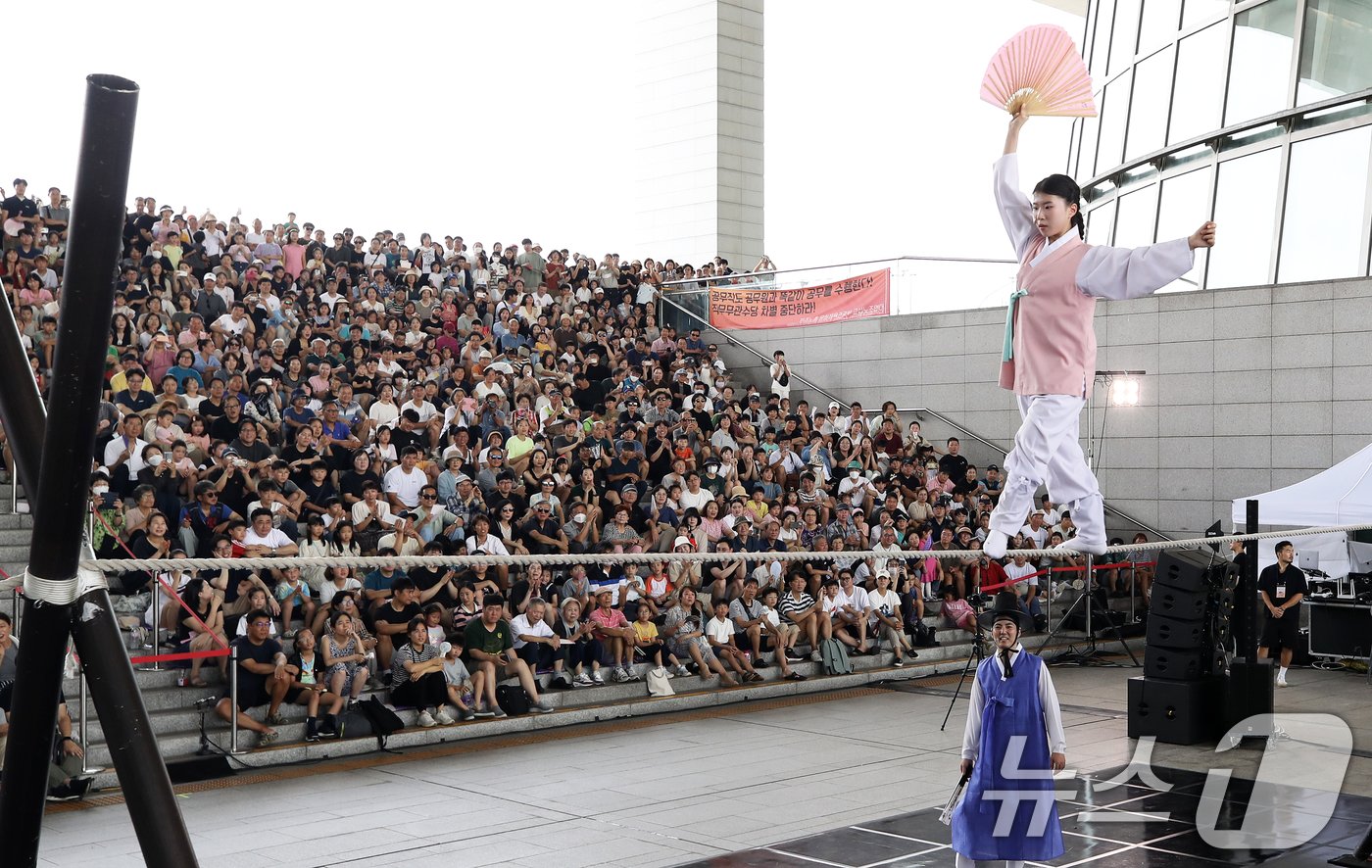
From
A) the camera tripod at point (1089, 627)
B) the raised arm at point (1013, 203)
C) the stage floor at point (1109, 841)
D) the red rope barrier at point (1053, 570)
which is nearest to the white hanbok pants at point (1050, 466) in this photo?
the raised arm at point (1013, 203)

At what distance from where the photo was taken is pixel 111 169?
107 centimetres

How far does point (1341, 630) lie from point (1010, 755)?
996cm

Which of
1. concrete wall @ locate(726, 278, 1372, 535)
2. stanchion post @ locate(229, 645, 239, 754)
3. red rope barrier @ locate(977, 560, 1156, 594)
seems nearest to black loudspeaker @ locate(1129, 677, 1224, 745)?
red rope barrier @ locate(977, 560, 1156, 594)

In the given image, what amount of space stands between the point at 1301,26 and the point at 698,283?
8939mm

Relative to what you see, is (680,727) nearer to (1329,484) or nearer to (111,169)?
(1329,484)

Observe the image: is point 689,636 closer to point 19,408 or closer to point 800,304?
point 800,304

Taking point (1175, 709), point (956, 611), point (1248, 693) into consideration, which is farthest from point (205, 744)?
point (956, 611)

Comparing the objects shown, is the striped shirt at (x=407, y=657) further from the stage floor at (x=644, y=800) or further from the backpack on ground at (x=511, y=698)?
the backpack on ground at (x=511, y=698)

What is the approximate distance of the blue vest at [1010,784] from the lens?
16.8ft

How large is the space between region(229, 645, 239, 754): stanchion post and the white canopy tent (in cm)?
882

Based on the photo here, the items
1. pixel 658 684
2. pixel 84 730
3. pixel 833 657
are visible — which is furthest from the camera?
pixel 833 657

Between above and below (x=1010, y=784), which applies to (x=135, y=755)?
above

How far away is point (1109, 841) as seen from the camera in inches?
272

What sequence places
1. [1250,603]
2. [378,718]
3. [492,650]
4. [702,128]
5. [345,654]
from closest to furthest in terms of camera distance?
1. [345,654]
2. [378,718]
3. [492,650]
4. [1250,603]
5. [702,128]
